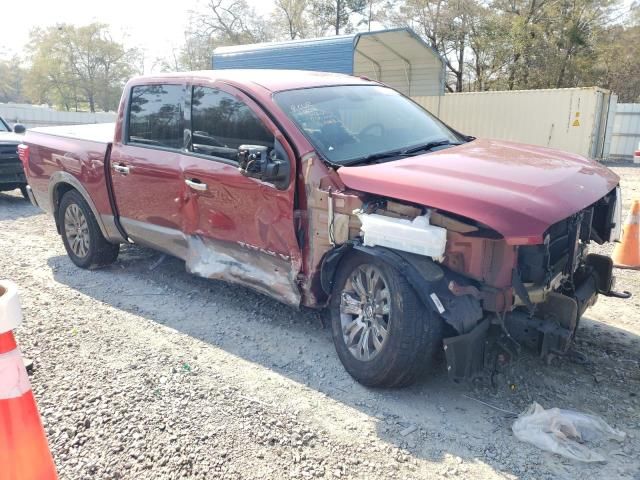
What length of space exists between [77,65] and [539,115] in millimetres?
43997

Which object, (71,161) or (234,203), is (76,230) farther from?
(234,203)

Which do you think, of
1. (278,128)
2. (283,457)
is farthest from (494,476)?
(278,128)

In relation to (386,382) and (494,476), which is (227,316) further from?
(494,476)

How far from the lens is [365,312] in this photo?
11.0ft

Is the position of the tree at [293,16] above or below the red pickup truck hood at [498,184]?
above

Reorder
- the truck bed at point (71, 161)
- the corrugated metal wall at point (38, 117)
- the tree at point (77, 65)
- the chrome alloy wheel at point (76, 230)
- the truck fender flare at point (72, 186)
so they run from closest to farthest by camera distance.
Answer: the truck bed at point (71, 161) → the truck fender flare at point (72, 186) → the chrome alloy wheel at point (76, 230) → the corrugated metal wall at point (38, 117) → the tree at point (77, 65)

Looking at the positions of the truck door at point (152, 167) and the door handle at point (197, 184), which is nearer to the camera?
the door handle at point (197, 184)

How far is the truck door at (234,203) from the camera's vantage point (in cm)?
374

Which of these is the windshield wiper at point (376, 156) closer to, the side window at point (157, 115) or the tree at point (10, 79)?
the side window at point (157, 115)

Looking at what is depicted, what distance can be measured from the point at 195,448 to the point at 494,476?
1.48m

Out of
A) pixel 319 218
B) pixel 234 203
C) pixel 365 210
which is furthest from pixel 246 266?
pixel 365 210

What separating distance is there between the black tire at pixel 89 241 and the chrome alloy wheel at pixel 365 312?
10.5 feet

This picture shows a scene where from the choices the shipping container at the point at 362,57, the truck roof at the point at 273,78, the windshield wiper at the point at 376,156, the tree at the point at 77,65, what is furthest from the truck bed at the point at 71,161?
the tree at the point at 77,65

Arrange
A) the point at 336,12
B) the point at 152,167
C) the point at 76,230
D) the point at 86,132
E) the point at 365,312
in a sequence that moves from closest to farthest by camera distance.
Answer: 1. the point at 365,312
2. the point at 152,167
3. the point at 76,230
4. the point at 86,132
5. the point at 336,12
